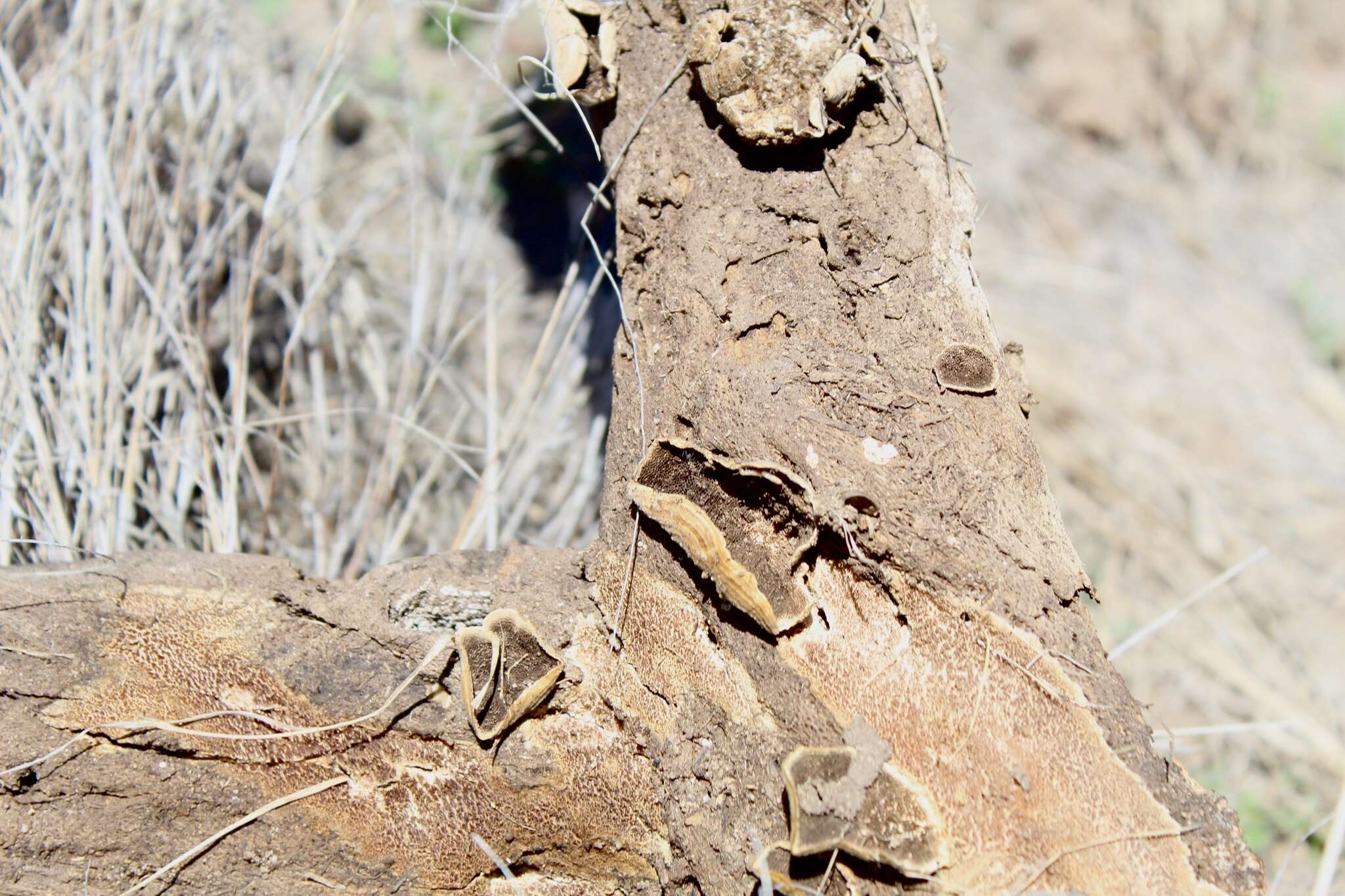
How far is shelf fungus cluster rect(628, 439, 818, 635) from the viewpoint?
1.01 meters

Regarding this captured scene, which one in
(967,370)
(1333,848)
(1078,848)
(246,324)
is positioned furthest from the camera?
(246,324)

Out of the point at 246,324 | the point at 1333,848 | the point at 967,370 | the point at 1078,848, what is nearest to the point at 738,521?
the point at 967,370

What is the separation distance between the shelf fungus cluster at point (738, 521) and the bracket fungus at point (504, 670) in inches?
8.2

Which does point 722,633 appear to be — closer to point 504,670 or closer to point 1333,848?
point 504,670

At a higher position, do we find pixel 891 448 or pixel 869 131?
pixel 869 131

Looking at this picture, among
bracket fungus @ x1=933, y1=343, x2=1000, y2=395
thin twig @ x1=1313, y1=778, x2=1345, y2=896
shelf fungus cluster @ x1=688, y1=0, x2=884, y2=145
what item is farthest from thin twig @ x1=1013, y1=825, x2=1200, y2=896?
shelf fungus cluster @ x1=688, y1=0, x2=884, y2=145

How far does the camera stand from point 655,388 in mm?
1150

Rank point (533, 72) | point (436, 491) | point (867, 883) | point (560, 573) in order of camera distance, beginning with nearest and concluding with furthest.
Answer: point (867, 883)
point (560, 573)
point (436, 491)
point (533, 72)

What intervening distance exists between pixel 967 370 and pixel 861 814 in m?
0.50

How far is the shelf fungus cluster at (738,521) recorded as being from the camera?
1.01 metres

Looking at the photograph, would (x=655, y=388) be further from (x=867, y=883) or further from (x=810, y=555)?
(x=867, y=883)

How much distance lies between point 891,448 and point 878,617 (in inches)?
7.6

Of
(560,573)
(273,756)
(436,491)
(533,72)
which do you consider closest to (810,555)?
(560,573)

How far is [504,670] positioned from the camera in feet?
3.54
